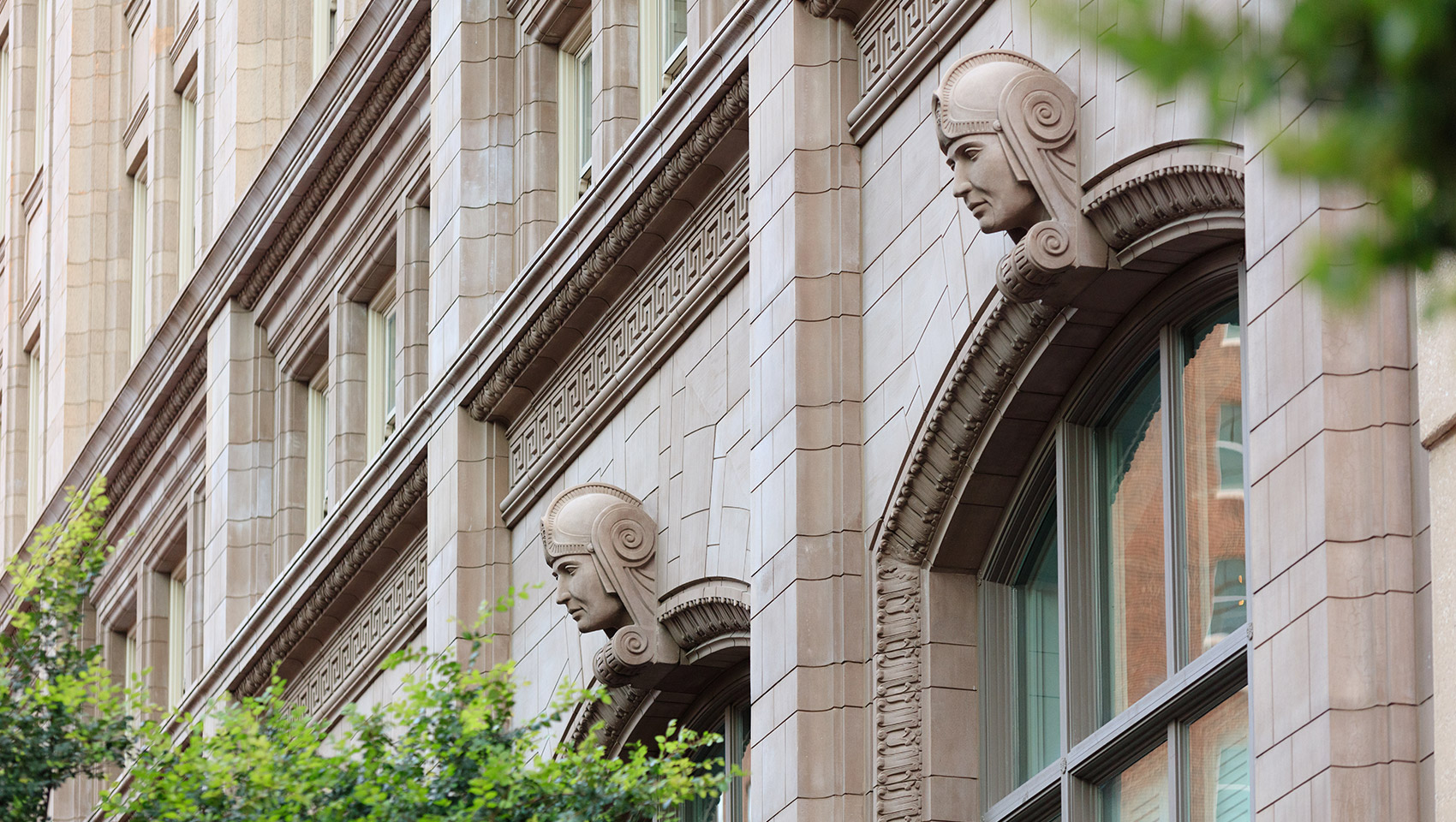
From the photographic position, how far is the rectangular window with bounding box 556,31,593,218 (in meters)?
20.5

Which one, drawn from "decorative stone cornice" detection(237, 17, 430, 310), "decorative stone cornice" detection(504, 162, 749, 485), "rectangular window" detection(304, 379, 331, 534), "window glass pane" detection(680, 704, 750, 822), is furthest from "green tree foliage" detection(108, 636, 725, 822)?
"rectangular window" detection(304, 379, 331, 534)

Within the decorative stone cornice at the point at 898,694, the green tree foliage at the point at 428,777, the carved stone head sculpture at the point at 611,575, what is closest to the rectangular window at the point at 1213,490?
the green tree foliage at the point at 428,777

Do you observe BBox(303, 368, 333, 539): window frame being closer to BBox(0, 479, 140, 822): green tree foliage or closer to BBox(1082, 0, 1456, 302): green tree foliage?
BBox(0, 479, 140, 822): green tree foliage

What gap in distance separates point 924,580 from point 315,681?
13.1m

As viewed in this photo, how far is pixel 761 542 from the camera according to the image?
46.9ft

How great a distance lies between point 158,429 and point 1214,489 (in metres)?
24.3

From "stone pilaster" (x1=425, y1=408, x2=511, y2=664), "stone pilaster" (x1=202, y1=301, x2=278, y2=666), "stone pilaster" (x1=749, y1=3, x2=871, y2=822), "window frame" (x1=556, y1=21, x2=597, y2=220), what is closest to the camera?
"stone pilaster" (x1=749, y1=3, x2=871, y2=822)

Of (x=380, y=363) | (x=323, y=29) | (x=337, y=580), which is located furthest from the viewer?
(x=323, y=29)

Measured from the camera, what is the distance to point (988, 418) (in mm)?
12727

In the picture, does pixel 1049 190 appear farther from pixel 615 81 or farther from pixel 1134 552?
pixel 615 81

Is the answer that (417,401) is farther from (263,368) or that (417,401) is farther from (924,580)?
(924,580)

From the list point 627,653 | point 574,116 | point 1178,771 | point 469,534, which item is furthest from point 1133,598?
point 574,116

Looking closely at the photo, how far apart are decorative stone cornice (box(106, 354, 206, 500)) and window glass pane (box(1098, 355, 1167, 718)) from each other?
818 inches

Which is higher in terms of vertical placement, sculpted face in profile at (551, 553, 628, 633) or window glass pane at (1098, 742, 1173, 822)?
sculpted face in profile at (551, 553, 628, 633)
